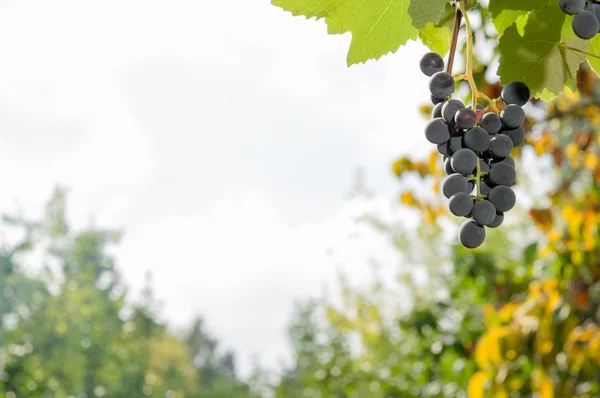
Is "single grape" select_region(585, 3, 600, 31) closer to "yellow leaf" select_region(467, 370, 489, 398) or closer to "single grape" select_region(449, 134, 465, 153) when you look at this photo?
"single grape" select_region(449, 134, 465, 153)

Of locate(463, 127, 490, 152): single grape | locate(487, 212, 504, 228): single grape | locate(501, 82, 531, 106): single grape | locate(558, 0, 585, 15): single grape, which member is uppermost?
locate(558, 0, 585, 15): single grape

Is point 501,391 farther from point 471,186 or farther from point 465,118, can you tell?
point 465,118

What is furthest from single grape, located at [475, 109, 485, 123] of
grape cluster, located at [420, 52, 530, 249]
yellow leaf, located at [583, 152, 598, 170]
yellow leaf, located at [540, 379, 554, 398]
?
yellow leaf, located at [583, 152, 598, 170]

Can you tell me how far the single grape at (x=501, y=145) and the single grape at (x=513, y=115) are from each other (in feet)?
0.07

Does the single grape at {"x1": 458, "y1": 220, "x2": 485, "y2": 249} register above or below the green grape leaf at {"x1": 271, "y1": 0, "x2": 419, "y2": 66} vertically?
below

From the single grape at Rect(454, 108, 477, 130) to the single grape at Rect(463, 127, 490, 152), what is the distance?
0.8 inches

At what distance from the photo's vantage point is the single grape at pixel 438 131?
0.99 meters

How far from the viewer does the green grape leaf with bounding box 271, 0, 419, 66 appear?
3.07 feet

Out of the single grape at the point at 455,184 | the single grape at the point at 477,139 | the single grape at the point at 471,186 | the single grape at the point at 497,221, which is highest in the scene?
the single grape at the point at 477,139

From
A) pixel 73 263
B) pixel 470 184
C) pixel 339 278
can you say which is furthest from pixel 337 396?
pixel 73 263

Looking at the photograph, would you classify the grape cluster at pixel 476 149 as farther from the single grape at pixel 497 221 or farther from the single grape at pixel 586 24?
the single grape at pixel 586 24

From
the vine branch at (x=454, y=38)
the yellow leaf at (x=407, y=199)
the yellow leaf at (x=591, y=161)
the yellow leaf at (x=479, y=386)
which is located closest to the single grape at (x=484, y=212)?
the vine branch at (x=454, y=38)

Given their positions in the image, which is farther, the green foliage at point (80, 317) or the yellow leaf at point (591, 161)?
the green foliage at point (80, 317)

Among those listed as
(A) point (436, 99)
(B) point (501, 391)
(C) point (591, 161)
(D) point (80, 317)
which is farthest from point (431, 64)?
(D) point (80, 317)
